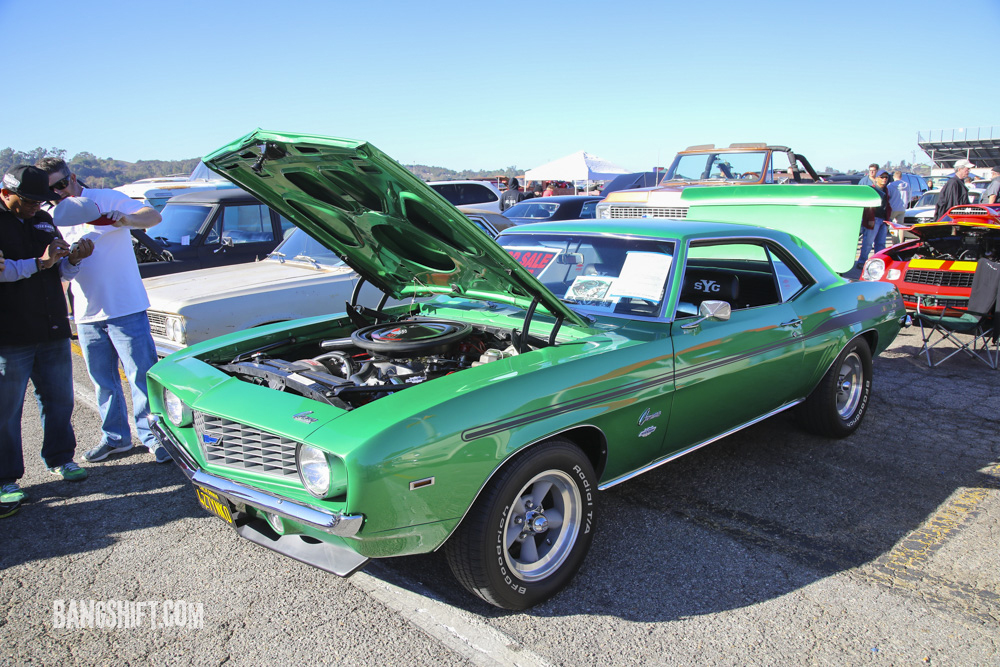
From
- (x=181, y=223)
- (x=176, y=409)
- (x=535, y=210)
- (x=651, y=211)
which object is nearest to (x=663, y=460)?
(x=176, y=409)

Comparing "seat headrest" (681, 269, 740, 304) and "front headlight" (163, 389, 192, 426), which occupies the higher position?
"seat headrest" (681, 269, 740, 304)

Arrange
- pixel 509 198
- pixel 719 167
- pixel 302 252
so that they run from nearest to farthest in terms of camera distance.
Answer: pixel 302 252
pixel 719 167
pixel 509 198

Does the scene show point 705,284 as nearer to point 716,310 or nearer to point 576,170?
point 716,310

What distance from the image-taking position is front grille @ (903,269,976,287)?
6.13 m

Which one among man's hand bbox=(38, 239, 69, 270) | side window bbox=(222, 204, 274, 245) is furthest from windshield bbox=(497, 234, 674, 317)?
side window bbox=(222, 204, 274, 245)

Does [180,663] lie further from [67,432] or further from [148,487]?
[67,432]

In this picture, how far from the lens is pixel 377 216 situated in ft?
10.3

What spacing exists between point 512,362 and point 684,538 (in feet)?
4.20

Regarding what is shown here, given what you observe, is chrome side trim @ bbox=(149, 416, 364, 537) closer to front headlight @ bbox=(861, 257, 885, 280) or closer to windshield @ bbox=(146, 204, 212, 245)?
windshield @ bbox=(146, 204, 212, 245)

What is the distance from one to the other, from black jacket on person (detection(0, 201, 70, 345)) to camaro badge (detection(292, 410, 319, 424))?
214 cm

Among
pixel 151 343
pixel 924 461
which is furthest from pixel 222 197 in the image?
pixel 924 461

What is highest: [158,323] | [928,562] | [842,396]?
[158,323]

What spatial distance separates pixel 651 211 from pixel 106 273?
6364 millimetres

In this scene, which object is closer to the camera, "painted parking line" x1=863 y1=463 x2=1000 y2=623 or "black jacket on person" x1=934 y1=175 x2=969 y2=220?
"painted parking line" x1=863 y1=463 x2=1000 y2=623
